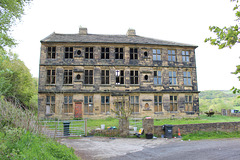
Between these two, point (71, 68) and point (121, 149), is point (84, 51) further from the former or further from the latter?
point (121, 149)

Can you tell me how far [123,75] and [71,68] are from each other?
276 inches

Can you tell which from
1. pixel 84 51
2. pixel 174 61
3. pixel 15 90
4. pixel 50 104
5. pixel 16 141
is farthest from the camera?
pixel 15 90

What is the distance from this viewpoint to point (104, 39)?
24.8 metres

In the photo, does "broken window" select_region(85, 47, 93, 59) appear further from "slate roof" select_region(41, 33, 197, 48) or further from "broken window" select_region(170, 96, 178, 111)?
"broken window" select_region(170, 96, 178, 111)

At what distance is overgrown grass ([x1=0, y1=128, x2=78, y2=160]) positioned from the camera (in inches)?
231

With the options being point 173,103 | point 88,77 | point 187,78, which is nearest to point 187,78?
point 187,78

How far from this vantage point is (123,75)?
2395 centimetres

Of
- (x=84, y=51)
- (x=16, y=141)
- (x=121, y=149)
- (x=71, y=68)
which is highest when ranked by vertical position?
(x=84, y=51)

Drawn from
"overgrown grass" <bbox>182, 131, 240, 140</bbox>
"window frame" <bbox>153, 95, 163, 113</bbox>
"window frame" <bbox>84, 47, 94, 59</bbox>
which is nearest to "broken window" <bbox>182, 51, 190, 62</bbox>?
"window frame" <bbox>153, 95, 163, 113</bbox>

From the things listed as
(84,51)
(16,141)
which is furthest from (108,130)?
(84,51)

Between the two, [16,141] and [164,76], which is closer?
[16,141]

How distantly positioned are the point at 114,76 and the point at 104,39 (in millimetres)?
5644

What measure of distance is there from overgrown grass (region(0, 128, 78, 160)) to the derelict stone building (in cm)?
1463

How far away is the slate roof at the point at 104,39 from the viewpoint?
23.6 m
